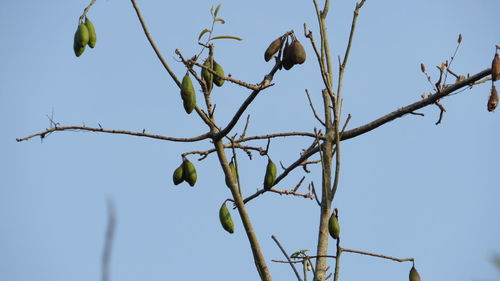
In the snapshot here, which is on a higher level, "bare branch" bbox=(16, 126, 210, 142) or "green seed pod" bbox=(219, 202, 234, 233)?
"bare branch" bbox=(16, 126, 210, 142)

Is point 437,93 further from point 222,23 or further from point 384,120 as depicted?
point 222,23

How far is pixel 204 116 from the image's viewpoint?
377 centimetres

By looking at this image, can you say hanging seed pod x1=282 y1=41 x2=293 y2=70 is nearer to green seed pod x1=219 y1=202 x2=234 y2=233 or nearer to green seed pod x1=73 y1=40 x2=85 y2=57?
green seed pod x1=219 y1=202 x2=234 y2=233

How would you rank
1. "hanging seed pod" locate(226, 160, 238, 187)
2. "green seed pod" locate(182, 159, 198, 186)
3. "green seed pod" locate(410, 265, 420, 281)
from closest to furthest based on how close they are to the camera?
1. "green seed pod" locate(410, 265, 420, 281)
2. "hanging seed pod" locate(226, 160, 238, 187)
3. "green seed pod" locate(182, 159, 198, 186)

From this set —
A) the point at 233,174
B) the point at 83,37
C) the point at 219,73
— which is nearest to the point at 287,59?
the point at 219,73

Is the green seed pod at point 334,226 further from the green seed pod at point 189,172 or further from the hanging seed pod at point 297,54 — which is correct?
the green seed pod at point 189,172

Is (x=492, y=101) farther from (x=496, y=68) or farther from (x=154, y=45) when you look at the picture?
(x=154, y=45)

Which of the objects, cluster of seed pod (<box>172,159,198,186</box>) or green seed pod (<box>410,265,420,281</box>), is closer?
green seed pod (<box>410,265,420,281</box>)

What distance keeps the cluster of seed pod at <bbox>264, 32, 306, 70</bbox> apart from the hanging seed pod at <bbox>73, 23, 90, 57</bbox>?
1.20 metres

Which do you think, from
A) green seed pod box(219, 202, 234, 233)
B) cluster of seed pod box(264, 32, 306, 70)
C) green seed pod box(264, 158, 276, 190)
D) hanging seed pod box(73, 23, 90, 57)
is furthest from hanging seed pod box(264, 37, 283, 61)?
hanging seed pod box(73, 23, 90, 57)

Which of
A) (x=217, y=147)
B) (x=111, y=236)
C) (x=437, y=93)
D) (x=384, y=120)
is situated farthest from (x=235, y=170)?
(x=111, y=236)

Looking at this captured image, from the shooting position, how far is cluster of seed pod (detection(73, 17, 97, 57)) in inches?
171

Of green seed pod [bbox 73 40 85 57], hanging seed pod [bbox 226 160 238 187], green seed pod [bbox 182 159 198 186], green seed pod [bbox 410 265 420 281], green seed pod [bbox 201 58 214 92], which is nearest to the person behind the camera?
green seed pod [bbox 410 265 420 281]

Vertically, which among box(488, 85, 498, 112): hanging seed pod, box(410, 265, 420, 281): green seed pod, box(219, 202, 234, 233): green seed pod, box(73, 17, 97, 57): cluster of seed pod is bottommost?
box(410, 265, 420, 281): green seed pod
